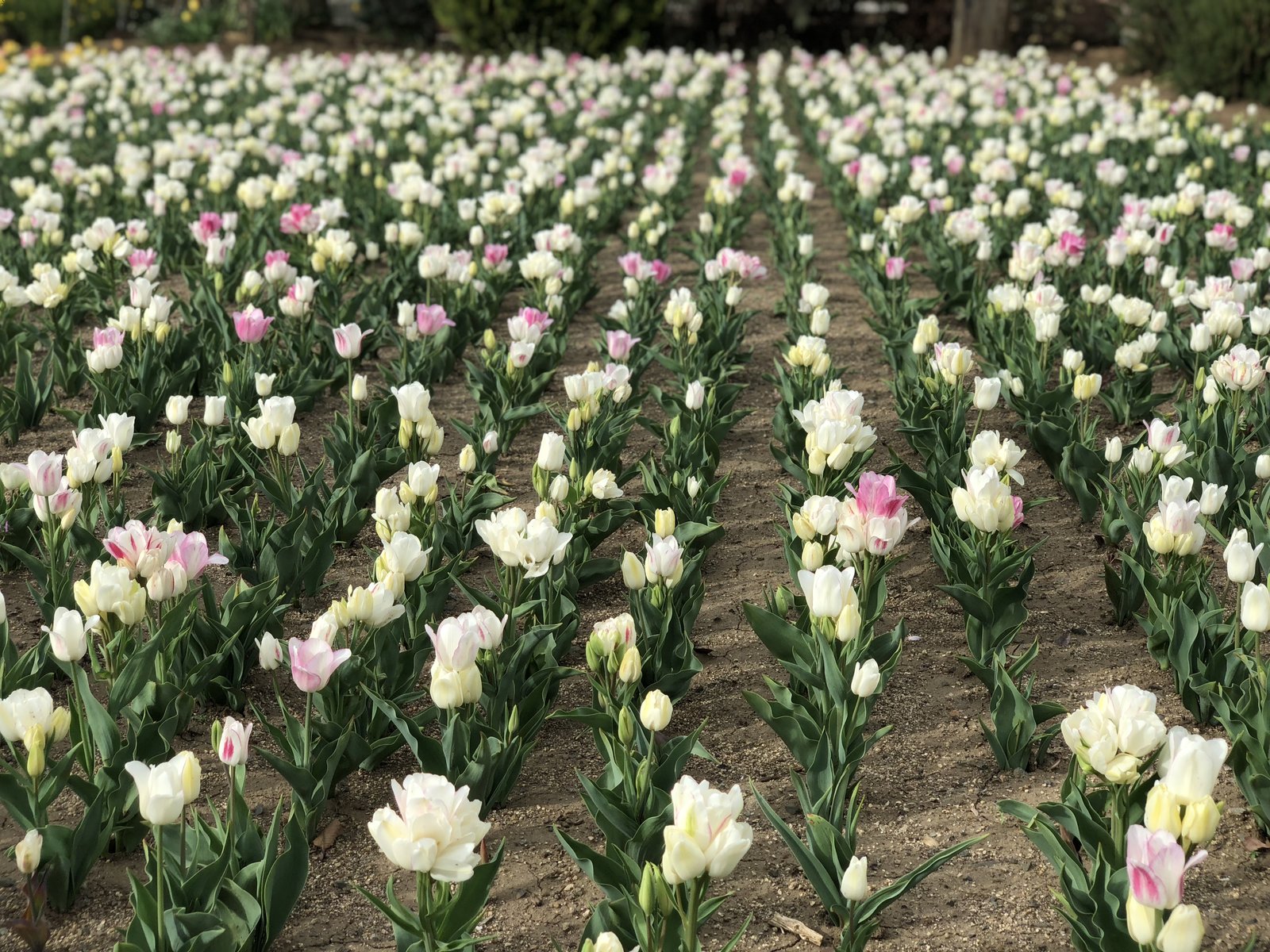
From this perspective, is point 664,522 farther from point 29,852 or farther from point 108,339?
point 108,339

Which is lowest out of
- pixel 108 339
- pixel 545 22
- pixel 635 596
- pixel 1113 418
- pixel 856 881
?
pixel 545 22

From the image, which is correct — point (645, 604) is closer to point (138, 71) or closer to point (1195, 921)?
point (1195, 921)

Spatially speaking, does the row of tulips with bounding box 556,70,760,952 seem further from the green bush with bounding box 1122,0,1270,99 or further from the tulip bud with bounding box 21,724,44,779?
the green bush with bounding box 1122,0,1270,99

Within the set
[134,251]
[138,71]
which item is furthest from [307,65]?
[134,251]

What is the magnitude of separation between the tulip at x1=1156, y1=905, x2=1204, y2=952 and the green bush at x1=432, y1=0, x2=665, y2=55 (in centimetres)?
1495

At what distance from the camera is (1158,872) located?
Answer: 1769mm

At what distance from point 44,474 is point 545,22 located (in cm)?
1383

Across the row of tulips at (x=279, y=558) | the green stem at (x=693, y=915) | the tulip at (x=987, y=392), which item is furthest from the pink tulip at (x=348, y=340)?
the green stem at (x=693, y=915)

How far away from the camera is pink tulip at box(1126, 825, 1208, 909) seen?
1.75 meters

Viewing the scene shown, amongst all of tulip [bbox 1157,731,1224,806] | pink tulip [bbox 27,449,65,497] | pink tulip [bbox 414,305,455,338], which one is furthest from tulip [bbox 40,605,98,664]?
pink tulip [bbox 414,305,455,338]

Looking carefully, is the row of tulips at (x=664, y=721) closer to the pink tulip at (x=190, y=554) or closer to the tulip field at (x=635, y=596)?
the tulip field at (x=635, y=596)

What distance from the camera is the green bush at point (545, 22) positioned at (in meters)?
15.6

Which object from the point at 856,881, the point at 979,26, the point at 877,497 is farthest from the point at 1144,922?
the point at 979,26

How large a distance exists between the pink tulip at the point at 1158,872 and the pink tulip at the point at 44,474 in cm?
244
